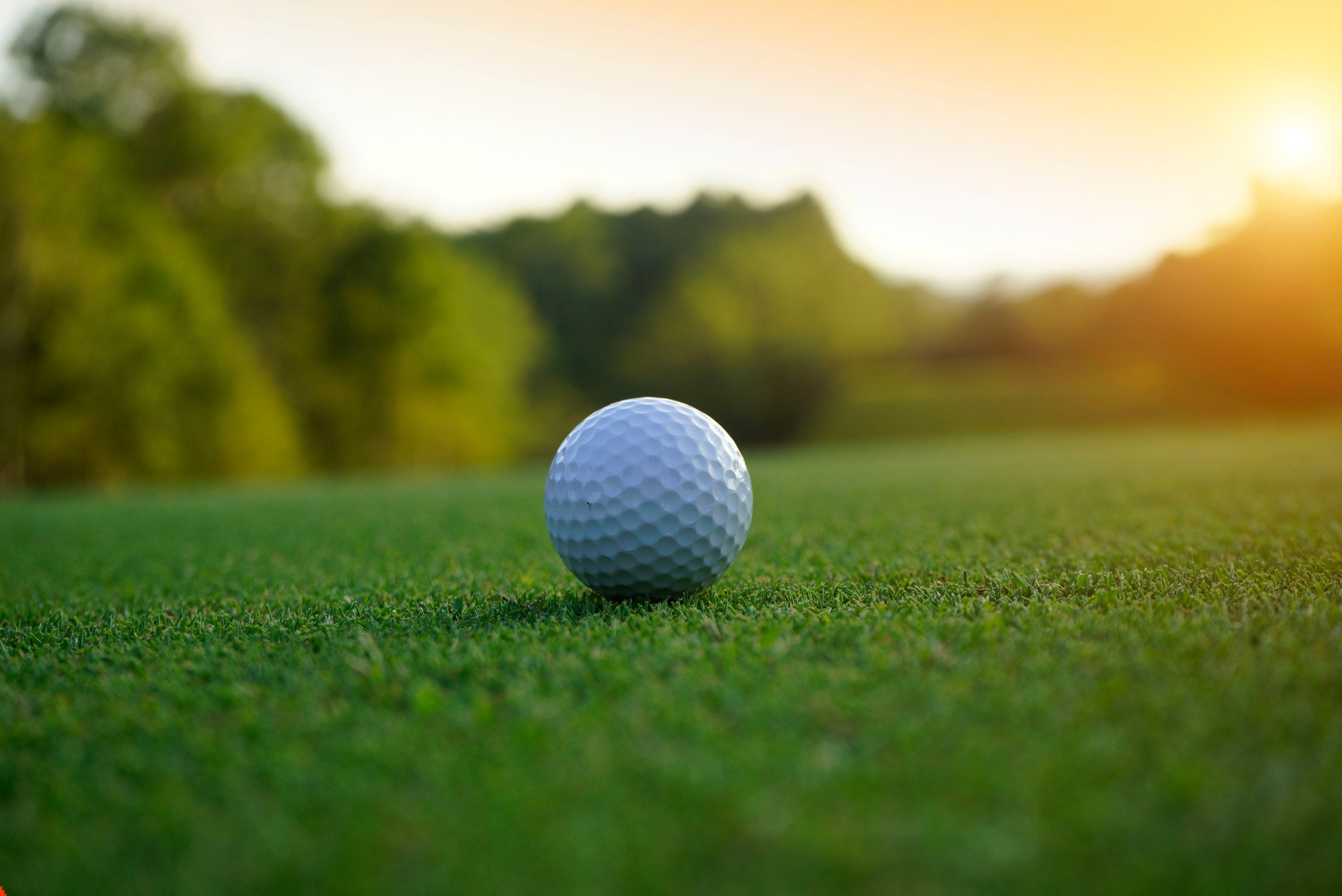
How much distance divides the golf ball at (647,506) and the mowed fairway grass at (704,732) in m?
0.14

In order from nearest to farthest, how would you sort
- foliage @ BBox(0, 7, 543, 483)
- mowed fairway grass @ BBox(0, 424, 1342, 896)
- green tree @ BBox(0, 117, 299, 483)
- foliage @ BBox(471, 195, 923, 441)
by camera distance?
mowed fairway grass @ BBox(0, 424, 1342, 896), green tree @ BBox(0, 117, 299, 483), foliage @ BBox(0, 7, 543, 483), foliage @ BBox(471, 195, 923, 441)

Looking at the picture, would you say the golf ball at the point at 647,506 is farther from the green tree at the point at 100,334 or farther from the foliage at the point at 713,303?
the foliage at the point at 713,303

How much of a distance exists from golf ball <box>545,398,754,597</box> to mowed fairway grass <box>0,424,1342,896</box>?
142 mm

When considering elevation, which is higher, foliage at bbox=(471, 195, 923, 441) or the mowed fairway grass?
foliage at bbox=(471, 195, 923, 441)

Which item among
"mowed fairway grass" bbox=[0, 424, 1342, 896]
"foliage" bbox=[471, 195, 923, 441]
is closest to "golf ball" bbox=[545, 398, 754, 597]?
"mowed fairway grass" bbox=[0, 424, 1342, 896]

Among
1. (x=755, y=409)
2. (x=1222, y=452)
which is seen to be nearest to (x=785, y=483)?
(x=1222, y=452)

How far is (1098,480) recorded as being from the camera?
23.0ft

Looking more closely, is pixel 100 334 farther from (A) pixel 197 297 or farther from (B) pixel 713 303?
(B) pixel 713 303

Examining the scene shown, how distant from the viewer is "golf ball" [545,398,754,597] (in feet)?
8.74

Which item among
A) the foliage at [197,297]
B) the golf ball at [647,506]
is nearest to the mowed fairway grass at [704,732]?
the golf ball at [647,506]

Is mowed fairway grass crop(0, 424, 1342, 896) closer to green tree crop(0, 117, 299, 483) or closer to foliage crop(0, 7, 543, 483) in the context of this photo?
green tree crop(0, 117, 299, 483)

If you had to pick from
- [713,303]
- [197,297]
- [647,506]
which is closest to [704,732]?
[647,506]

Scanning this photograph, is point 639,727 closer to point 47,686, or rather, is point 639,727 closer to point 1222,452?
point 47,686

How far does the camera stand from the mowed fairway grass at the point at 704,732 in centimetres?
114
